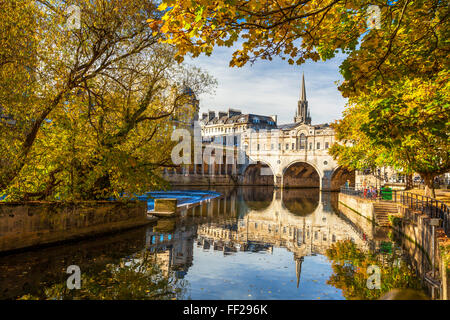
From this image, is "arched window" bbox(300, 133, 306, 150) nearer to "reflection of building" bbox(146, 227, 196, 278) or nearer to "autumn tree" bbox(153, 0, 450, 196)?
"reflection of building" bbox(146, 227, 196, 278)

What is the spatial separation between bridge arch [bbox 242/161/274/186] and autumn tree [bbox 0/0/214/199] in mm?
64538

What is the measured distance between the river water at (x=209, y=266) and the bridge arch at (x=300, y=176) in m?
56.9

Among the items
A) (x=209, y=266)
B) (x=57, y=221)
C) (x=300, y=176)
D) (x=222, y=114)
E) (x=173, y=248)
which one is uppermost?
(x=222, y=114)

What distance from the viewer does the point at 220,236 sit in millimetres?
16922

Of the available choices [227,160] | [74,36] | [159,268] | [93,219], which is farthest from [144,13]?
[227,160]

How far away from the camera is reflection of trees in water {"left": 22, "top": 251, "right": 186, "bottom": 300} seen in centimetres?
817

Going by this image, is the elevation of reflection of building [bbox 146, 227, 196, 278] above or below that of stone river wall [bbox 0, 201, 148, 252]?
below

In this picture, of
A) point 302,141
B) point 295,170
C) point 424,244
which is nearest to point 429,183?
point 424,244

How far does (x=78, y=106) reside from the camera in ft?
46.1

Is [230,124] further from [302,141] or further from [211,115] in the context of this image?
[302,141]

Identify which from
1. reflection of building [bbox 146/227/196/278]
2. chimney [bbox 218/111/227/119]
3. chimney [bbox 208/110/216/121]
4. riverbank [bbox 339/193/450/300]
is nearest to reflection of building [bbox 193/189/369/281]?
reflection of building [bbox 146/227/196/278]

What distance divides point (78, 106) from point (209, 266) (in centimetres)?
816

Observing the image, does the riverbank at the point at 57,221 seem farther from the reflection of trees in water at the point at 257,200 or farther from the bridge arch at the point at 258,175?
the bridge arch at the point at 258,175

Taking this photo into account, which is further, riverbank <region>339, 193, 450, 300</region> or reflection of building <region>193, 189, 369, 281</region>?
reflection of building <region>193, 189, 369, 281</region>
